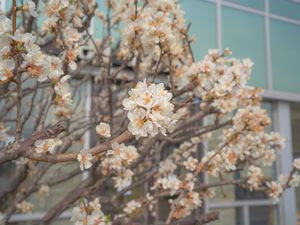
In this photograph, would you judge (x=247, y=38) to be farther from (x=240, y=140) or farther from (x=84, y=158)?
(x=84, y=158)

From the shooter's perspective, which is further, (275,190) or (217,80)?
(275,190)

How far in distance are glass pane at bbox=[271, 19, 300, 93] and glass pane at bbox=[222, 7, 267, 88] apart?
0.70ft

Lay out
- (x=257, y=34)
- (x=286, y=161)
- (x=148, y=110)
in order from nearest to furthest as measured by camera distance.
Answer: (x=148, y=110), (x=286, y=161), (x=257, y=34)

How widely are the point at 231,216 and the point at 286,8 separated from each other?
10.3 ft

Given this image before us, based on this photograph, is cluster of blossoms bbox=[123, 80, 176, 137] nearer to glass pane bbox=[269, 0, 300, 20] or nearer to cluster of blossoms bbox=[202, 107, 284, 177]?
cluster of blossoms bbox=[202, 107, 284, 177]

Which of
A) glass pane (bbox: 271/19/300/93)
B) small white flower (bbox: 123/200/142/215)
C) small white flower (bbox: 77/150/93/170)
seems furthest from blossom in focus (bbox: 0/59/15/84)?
glass pane (bbox: 271/19/300/93)

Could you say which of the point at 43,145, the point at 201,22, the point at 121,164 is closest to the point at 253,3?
the point at 201,22

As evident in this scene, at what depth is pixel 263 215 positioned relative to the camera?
5.07 metres

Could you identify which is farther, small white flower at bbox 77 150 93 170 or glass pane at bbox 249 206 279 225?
glass pane at bbox 249 206 279 225

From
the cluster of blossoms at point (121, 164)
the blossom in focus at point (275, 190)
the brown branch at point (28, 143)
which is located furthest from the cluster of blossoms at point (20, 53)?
the blossom in focus at point (275, 190)

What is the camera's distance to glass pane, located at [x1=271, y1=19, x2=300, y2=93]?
17.7ft

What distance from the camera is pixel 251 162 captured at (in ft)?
9.22

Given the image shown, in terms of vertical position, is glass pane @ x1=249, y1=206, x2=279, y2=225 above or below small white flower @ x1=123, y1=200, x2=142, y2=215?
below

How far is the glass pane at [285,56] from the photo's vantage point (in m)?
5.39
